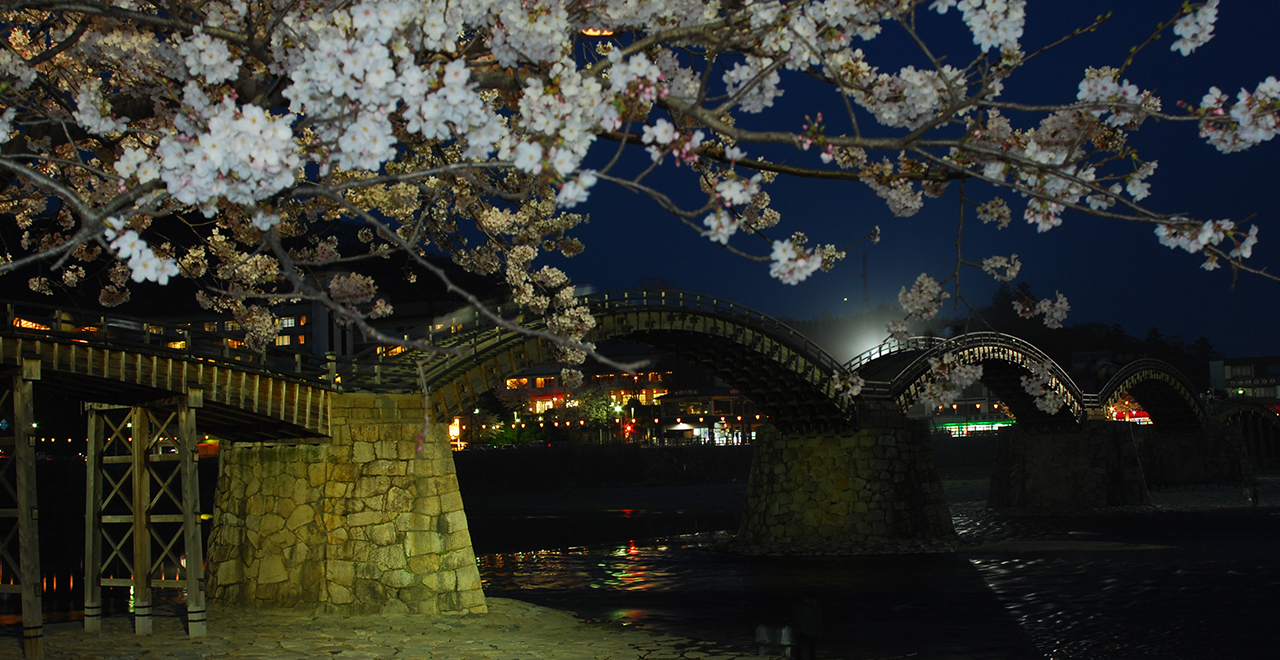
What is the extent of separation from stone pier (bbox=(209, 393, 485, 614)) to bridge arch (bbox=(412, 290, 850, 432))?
6.44 feet

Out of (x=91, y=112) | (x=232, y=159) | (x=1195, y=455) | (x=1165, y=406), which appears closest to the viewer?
(x=232, y=159)

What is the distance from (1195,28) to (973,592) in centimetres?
2064

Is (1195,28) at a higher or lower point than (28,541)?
higher

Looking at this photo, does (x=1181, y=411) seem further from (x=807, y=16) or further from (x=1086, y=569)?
(x=807, y=16)

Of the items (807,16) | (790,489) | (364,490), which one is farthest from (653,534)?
(807,16)

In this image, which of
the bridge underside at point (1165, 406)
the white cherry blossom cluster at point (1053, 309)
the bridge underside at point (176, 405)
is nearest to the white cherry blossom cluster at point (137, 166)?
the white cherry blossom cluster at point (1053, 309)

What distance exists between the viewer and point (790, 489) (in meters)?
35.1

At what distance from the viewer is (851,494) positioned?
3397cm

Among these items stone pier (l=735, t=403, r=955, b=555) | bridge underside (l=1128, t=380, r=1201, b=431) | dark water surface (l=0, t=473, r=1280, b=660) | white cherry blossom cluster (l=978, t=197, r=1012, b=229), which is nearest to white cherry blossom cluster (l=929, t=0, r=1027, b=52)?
white cherry blossom cluster (l=978, t=197, r=1012, b=229)

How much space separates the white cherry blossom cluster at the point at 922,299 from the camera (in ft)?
33.2

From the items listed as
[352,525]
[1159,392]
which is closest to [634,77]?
[352,525]

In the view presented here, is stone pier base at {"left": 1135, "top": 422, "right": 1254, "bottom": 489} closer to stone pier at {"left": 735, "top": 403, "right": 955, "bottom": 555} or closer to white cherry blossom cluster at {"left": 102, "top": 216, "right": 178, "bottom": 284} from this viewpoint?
stone pier at {"left": 735, "top": 403, "right": 955, "bottom": 555}

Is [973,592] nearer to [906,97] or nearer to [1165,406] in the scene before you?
[906,97]

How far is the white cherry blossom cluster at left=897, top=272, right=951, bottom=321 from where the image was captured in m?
10.1
